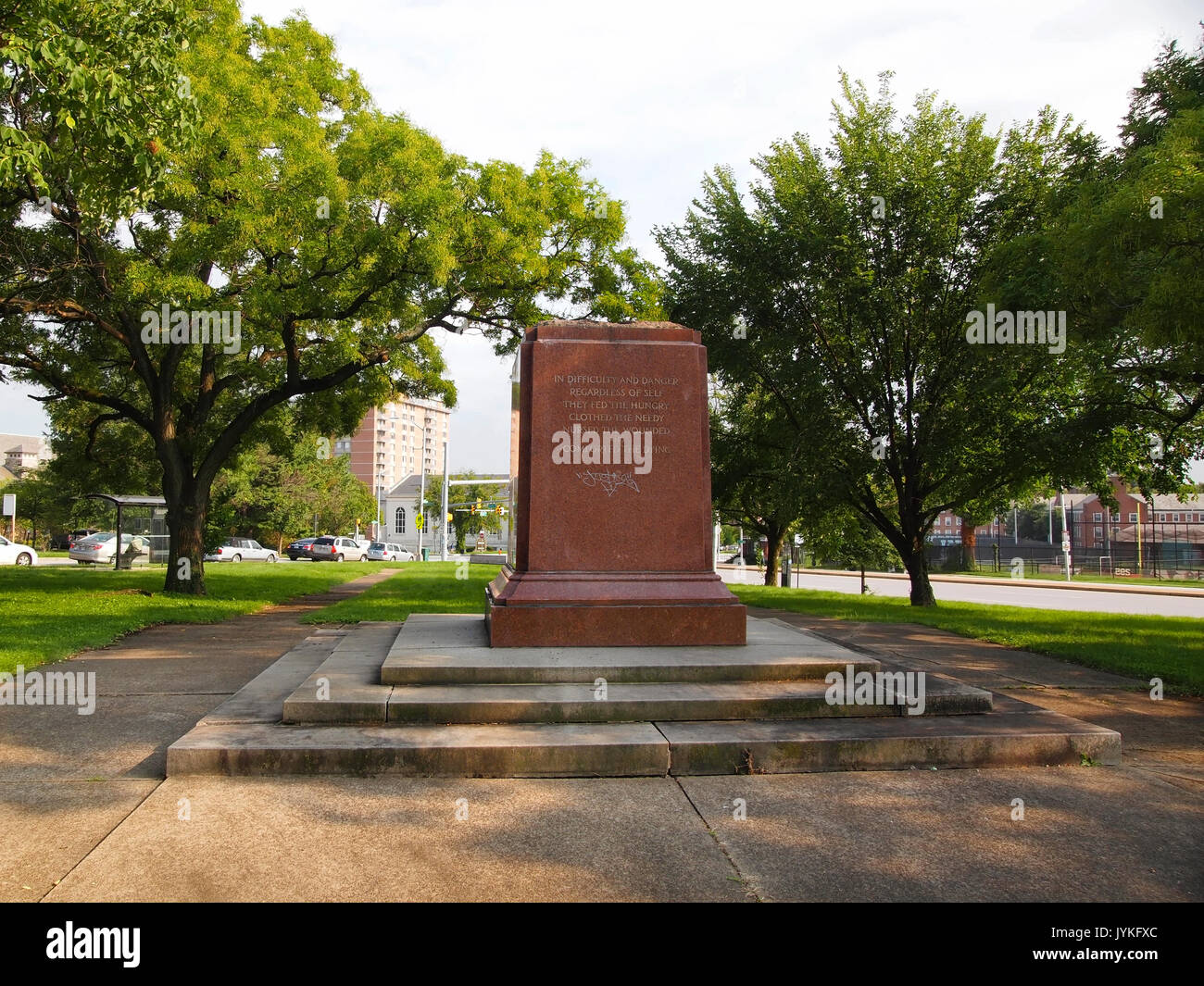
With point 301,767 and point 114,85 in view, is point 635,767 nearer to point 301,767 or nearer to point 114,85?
point 301,767

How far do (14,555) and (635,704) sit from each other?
35.7 m

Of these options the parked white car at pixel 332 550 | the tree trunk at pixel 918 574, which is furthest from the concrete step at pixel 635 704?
the parked white car at pixel 332 550

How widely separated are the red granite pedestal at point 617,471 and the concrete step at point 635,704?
1288 mm

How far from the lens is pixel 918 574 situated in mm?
19562

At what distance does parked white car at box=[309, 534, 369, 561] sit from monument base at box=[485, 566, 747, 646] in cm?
5279

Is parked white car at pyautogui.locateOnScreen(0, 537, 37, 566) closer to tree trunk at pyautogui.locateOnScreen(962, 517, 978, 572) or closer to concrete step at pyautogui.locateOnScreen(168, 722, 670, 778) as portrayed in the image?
concrete step at pyautogui.locateOnScreen(168, 722, 670, 778)

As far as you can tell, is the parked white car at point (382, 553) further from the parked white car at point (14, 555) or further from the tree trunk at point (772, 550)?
the tree trunk at point (772, 550)

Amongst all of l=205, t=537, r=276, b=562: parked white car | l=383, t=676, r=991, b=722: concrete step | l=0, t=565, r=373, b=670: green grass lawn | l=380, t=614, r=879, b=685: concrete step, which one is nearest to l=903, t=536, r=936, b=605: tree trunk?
l=380, t=614, r=879, b=685: concrete step

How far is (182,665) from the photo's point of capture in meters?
8.70

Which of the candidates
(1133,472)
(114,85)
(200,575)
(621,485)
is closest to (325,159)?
(114,85)

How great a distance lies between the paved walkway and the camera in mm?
3607

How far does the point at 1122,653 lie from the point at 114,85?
12.7 m

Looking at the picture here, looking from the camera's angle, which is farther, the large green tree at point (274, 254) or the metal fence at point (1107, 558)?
the metal fence at point (1107, 558)

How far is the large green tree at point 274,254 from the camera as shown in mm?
14312
